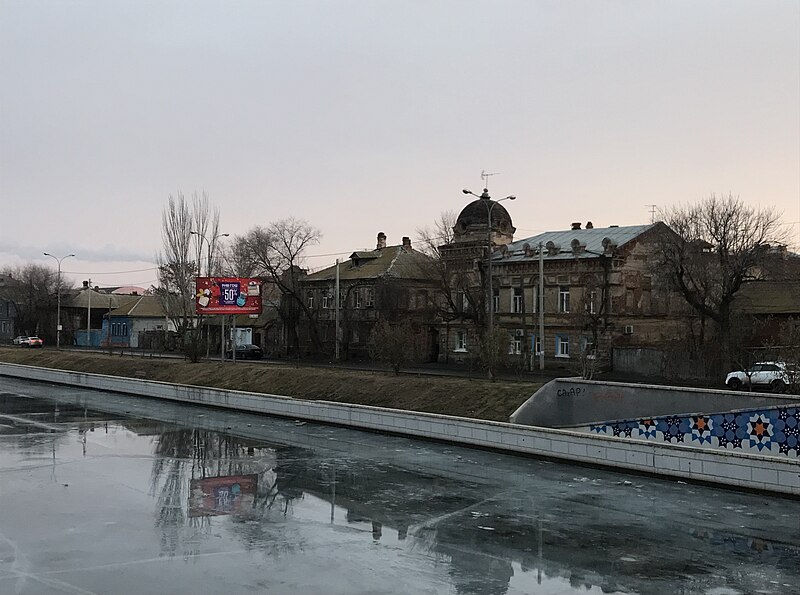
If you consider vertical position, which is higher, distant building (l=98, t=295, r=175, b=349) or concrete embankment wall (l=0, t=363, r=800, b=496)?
distant building (l=98, t=295, r=175, b=349)

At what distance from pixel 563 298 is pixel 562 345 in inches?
116

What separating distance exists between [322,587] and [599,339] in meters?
40.0

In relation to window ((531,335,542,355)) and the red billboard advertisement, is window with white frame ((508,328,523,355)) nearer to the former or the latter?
window ((531,335,542,355))

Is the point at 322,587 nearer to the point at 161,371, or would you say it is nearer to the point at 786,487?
the point at 786,487

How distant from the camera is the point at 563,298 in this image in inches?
1983

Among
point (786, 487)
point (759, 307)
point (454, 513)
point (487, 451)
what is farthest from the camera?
point (759, 307)

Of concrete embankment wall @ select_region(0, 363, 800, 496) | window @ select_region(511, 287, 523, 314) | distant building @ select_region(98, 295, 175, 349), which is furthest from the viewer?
distant building @ select_region(98, 295, 175, 349)

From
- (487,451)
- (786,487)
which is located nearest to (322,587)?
(786,487)

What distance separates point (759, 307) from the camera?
157ft

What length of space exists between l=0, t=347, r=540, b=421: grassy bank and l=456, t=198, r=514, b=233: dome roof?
2065 cm

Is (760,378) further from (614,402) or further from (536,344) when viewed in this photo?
(536,344)

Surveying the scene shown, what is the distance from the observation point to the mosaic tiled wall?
1941 centimetres

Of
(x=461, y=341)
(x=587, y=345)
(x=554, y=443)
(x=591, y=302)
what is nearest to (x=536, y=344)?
(x=587, y=345)

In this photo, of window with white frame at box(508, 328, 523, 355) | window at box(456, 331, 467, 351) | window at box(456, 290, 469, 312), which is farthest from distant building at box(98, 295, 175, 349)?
window with white frame at box(508, 328, 523, 355)
